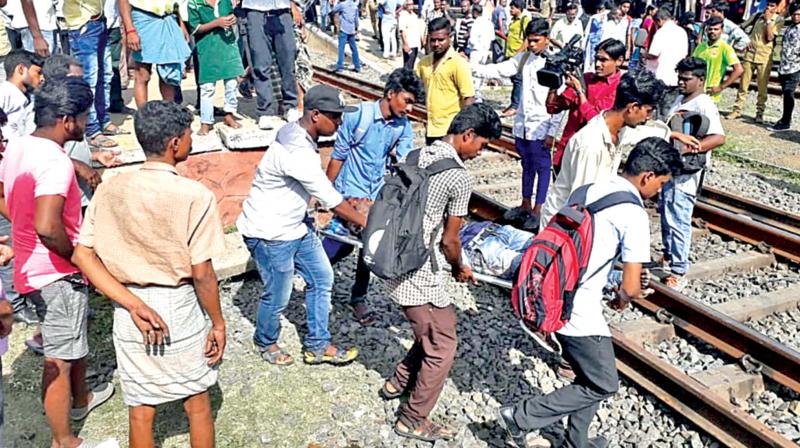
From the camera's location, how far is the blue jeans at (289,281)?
4.30 metres

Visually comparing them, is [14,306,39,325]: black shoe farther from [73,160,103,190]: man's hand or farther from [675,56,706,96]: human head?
[675,56,706,96]: human head

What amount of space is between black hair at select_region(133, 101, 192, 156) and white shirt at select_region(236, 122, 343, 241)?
105 cm

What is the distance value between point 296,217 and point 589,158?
6.10ft

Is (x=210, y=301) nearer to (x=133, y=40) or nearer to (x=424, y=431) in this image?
(x=424, y=431)

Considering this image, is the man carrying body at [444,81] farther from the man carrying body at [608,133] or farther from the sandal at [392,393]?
the sandal at [392,393]

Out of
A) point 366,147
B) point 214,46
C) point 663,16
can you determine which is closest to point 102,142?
point 214,46

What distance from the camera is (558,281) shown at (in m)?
3.39

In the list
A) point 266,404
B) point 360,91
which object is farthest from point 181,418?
point 360,91

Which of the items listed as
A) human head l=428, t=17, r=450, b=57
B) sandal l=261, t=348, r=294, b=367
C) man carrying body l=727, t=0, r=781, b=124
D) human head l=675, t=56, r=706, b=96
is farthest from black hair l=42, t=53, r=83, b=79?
man carrying body l=727, t=0, r=781, b=124

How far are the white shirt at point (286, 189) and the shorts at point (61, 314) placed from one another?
1.06 m

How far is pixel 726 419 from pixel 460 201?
1957 mm

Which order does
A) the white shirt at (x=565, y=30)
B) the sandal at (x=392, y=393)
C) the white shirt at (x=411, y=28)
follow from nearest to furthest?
1. the sandal at (x=392, y=393)
2. the white shirt at (x=565, y=30)
3. the white shirt at (x=411, y=28)

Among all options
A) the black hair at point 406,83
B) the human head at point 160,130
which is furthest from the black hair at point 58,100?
the black hair at point 406,83

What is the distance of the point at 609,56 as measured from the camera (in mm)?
5348
